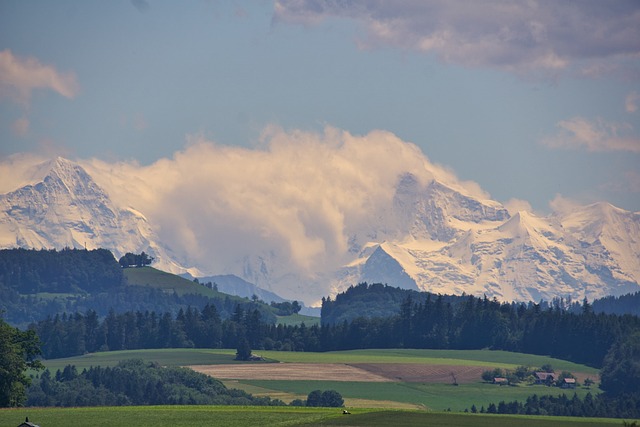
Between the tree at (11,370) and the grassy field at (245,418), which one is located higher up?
the tree at (11,370)

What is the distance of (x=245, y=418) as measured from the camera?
158125 mm

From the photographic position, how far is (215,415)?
163m

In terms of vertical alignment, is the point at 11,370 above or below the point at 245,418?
above

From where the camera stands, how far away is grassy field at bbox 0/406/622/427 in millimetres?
149875

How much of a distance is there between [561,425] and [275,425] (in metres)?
37.1

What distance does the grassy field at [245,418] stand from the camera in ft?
492

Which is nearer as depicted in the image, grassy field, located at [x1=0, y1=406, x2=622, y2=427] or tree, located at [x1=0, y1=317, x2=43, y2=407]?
grassy field, located at [x1=0, y1=406, x2=622, y2=427]

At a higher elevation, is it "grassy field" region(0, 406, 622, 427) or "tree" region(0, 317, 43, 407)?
"tree" region(0, 317, 43, 407)

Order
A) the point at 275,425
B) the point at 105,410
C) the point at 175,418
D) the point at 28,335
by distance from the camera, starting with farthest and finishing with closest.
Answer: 1. the point at 28,335
2. the point at 105,410
3. the point at 175,418
4. the point at 275,425

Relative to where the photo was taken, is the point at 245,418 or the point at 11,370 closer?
the point at 245,418

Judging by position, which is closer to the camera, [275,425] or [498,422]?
[275,425]

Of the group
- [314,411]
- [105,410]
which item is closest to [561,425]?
[314,411]

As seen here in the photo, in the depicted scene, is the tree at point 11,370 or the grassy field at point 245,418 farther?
the tree at point 11,370

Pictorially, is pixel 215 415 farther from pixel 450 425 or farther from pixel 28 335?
pixel 28 335
